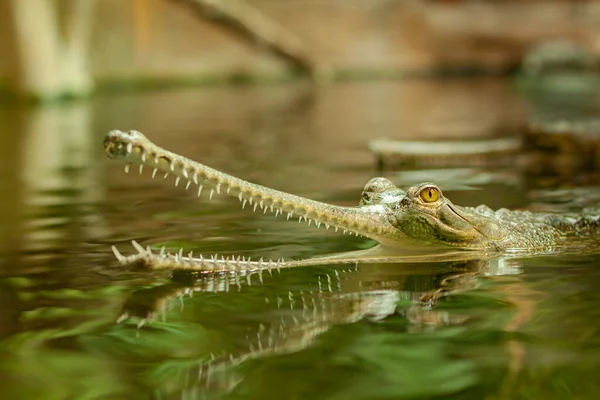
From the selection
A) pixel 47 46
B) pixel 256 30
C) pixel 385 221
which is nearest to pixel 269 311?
pixel 385 221

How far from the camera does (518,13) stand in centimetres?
2466

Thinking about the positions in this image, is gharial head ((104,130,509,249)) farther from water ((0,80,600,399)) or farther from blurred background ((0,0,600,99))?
blurred background ((0,0,600,99))

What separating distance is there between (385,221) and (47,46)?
1230cm

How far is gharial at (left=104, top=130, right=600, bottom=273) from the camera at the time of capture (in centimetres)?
272

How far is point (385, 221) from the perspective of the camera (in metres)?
3.22

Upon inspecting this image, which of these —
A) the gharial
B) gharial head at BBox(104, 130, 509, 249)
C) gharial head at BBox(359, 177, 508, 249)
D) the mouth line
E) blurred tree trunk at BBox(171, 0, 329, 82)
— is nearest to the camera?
the mouth line

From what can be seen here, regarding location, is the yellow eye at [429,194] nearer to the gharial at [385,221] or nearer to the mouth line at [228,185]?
the gharial at [385,221]

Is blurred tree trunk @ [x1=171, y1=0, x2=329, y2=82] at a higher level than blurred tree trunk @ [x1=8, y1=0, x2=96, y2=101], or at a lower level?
higher

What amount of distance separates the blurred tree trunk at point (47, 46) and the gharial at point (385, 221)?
38.0 feet

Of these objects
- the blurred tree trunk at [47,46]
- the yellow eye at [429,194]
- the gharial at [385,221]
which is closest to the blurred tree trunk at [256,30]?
the blurred tree trunk at [47,46]

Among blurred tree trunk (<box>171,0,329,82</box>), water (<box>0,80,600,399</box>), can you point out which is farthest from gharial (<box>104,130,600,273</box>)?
blurred tree trunk (<box>171,0,329,82</box>)

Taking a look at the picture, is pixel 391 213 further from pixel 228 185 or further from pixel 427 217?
pixel 228 185

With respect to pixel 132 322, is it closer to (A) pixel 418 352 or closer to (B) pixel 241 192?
(B) pixel 241 192

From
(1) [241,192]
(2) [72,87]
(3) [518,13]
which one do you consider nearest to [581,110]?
(2) [72,87]
